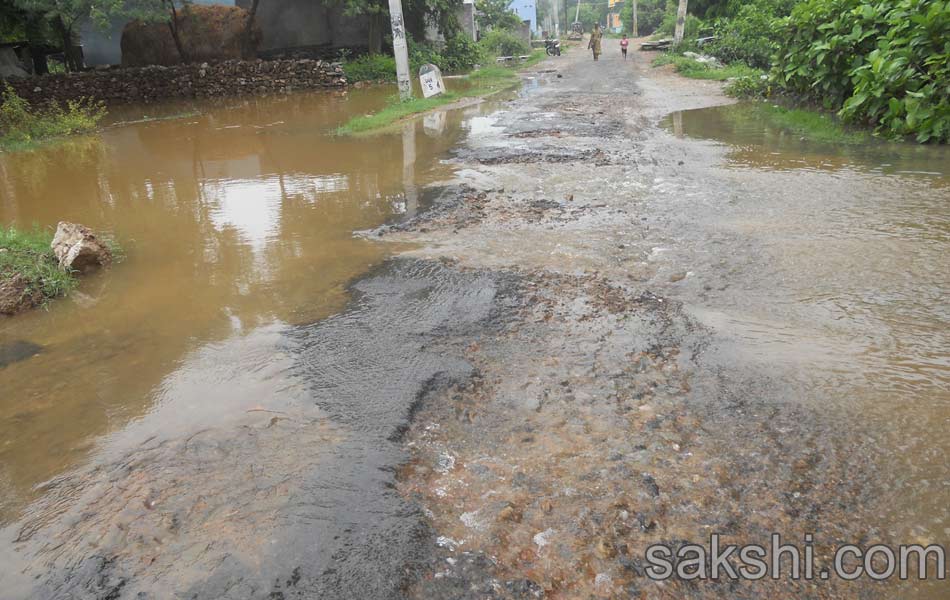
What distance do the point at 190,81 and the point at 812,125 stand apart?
1812cm

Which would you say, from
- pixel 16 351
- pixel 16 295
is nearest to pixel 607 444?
pixel 16 351

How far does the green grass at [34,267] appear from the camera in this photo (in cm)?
484

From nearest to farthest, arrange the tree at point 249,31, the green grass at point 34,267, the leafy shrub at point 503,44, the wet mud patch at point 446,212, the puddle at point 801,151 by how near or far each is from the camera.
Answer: the green grass at point 34,267 → the wet mud patch at point 446,212 → the puddle at point 801,151 → the tree at point 249,31 → the leafy shrub at point 503,44

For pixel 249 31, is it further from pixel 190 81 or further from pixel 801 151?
pixel 801 151

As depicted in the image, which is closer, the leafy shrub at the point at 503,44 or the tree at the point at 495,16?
the leafy shrub at the point at 503,44

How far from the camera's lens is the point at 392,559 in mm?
2229

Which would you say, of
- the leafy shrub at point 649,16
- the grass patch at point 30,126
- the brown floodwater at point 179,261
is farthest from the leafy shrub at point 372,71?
the leafy shrub at point 649,16

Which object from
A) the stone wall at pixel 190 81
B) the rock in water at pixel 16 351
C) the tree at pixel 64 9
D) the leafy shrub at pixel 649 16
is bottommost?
the rock in water at pixel 16 351

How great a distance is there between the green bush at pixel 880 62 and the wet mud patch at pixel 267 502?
7728 mm

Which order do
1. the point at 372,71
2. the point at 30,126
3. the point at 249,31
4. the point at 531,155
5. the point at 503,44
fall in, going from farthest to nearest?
1. the point at 503,44
2. the point at 249,31
3. the point at 372,71
4. the point at 30,126
5. the point at 531,155

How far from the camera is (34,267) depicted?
5.00 metres

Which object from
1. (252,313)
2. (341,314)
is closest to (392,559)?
(341,314)

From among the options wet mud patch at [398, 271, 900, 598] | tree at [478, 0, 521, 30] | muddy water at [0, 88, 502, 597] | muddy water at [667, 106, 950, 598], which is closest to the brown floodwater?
muddy water at [0, 88, 502, 597]

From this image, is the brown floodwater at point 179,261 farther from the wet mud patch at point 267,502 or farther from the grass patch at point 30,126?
the grass patch at point 30,126
